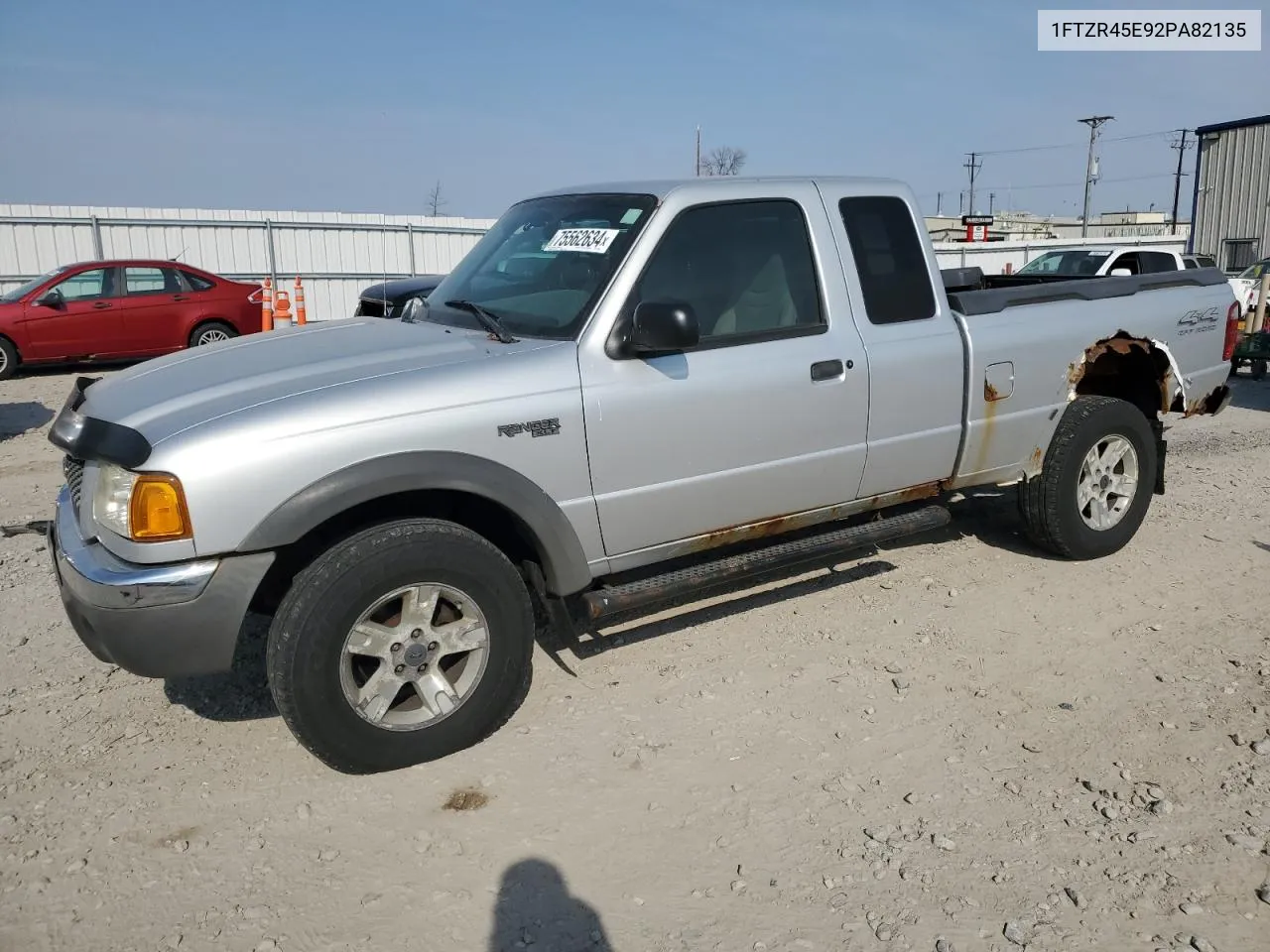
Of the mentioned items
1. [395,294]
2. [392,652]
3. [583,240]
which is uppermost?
[583,240]

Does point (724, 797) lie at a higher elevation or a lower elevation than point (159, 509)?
lower

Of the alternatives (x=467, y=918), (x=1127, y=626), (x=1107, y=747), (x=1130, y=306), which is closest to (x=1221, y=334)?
(x=1130, y=306)

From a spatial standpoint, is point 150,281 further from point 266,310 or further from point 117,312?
point 266,310

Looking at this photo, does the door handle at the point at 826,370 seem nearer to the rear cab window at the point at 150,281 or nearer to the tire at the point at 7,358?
the rear cab window at the point at 150,281

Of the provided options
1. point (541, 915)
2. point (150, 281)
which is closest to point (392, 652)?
point (541, 915)

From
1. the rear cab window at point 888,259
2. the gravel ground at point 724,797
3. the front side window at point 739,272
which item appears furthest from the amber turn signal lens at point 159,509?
the rear cab window at point 888,259

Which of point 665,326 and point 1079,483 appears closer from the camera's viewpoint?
point 665,326

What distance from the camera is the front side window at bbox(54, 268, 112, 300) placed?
13.3m

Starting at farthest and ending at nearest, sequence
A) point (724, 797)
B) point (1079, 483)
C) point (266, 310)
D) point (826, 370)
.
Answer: point (266, 310) → point (1079, 483) → point (826, 370) → point (724, 797)

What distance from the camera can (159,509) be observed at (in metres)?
3.06

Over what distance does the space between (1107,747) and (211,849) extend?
3.08 metres

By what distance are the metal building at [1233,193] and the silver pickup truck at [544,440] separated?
27.3 meters

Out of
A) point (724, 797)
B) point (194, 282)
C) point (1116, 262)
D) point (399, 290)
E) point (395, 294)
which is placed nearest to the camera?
point (724, 797)

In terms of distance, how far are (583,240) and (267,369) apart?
1.35 m
